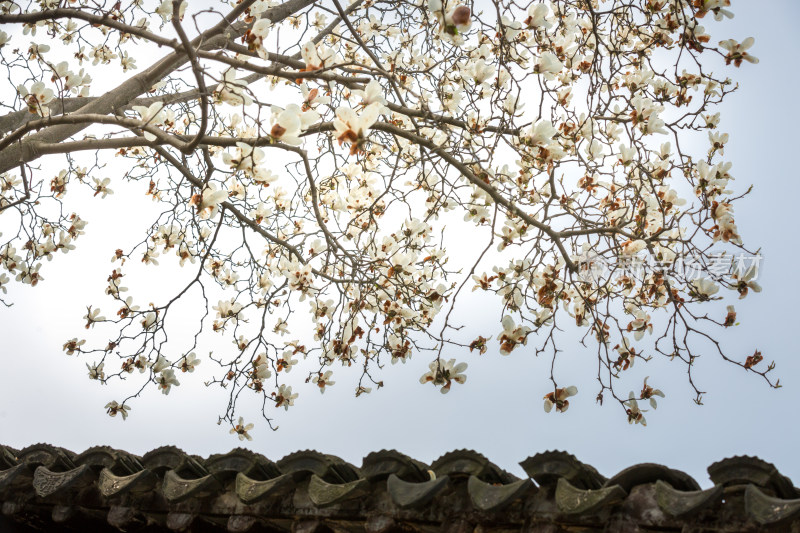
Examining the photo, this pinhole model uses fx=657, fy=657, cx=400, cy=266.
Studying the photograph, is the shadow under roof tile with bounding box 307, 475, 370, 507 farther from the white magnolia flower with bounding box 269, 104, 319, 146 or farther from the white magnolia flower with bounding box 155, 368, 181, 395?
the white magnolia flower with bounding box 155, 368, 181, 395

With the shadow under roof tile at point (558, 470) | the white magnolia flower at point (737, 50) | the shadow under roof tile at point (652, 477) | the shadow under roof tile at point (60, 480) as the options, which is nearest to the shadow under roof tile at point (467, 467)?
the shadow under roof tile at point (558, 470)

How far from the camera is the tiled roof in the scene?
4.21ft

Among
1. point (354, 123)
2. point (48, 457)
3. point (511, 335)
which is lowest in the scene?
point (48, 457)

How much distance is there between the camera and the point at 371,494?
63.4 inches

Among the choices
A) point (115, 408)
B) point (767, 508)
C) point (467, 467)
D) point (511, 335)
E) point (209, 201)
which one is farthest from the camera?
point (115, 408)

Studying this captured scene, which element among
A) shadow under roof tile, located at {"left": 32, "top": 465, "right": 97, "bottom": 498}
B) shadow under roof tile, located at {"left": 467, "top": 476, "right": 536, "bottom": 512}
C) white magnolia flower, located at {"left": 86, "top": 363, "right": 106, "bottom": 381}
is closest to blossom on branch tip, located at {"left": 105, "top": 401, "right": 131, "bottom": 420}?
white magnolia flower, located at {"left": 86, "top": 363, "right": 106, "bottom": 381}

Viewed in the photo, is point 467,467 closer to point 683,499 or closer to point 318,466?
point 318,466

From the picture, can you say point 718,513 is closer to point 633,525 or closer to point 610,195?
point 633,525

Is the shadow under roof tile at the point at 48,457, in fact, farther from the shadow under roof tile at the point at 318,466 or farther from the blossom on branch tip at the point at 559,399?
the blossom on branch tip at the point at 559,399

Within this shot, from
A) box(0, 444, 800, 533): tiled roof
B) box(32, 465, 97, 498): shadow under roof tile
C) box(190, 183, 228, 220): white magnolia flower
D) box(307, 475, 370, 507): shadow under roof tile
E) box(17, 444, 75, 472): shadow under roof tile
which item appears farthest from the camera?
box(190, 183, 228, 220): white magnolia flower

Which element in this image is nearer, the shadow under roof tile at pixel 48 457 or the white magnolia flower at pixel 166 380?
the shadow under roof tile at pixel 48 457

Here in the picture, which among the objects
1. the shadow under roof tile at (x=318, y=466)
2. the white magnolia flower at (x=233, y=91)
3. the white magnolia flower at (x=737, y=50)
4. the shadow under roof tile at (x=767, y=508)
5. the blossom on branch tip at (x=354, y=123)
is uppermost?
the white magnolia flower at (x=737, y=50)

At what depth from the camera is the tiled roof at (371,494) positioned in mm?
1284

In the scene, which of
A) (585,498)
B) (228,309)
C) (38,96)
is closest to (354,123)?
(585,498)
